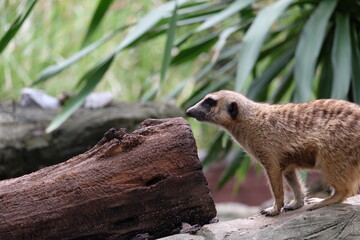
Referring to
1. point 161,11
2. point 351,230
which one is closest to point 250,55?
point 161,11

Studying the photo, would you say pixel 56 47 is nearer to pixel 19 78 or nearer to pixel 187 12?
pixel 19 78

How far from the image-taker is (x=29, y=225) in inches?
79.9

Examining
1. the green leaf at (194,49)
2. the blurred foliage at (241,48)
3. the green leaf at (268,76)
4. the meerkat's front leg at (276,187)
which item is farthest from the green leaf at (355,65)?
the meerkat's front leg at (276,187)

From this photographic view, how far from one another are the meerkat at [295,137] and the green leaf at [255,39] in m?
0.92

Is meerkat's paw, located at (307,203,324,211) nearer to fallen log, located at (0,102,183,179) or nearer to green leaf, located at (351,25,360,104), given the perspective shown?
green leaf, located at (351,25,360,104)

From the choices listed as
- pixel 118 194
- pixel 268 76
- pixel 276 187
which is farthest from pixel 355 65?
pixel 118 194

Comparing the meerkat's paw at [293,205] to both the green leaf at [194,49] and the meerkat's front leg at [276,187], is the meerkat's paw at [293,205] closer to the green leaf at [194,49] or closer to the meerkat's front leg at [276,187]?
the meerkat's front leg at [276,187]

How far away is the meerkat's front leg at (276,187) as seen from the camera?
2.20 metres

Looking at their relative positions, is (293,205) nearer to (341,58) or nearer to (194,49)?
(341,58)

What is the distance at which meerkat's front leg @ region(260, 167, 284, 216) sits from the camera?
2.20 metres

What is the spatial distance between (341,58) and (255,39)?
46 cm

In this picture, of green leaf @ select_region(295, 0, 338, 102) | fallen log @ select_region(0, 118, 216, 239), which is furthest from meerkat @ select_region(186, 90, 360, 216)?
green leaf @ select_region(295, 0, 338, 102)

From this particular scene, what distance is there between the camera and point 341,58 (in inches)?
142

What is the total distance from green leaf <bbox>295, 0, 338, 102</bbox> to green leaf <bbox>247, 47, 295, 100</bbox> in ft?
1.04
